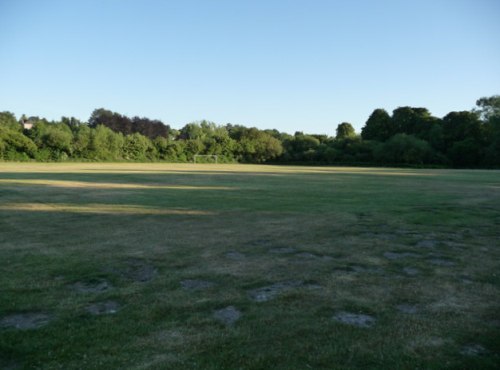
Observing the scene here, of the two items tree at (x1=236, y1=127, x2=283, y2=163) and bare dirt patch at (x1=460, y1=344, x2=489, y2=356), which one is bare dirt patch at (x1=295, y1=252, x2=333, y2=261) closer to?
bare dirt patch at (x1=460, y1=344, x2=489, y2=356)

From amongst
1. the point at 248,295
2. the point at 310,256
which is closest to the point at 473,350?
the point at 248,295

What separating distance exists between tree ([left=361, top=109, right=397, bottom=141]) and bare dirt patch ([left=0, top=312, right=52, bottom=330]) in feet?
351

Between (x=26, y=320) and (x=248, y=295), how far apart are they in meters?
2.66

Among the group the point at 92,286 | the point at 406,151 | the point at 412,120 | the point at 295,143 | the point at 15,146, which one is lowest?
the point at 92,286

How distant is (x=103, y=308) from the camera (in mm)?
4871

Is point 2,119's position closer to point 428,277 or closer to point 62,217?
point 62,217

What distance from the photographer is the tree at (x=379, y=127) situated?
104056 mm

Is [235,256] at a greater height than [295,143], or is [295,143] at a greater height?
[295,143]

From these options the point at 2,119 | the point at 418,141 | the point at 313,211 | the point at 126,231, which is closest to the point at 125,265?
the point at 126,231

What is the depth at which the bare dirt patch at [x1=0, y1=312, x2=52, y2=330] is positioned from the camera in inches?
169

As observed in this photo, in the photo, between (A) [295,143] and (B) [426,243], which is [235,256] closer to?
(B) [426,243]

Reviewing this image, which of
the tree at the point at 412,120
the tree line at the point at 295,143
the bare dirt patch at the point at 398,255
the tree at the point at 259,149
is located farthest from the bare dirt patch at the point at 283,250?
the tree at the point at 412,120

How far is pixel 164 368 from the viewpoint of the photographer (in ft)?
11.4

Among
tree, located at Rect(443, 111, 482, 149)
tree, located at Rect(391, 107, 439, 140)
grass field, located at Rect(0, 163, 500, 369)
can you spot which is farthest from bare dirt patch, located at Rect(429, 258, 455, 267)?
tree, located at Rect(391, 107, 439, 140)
